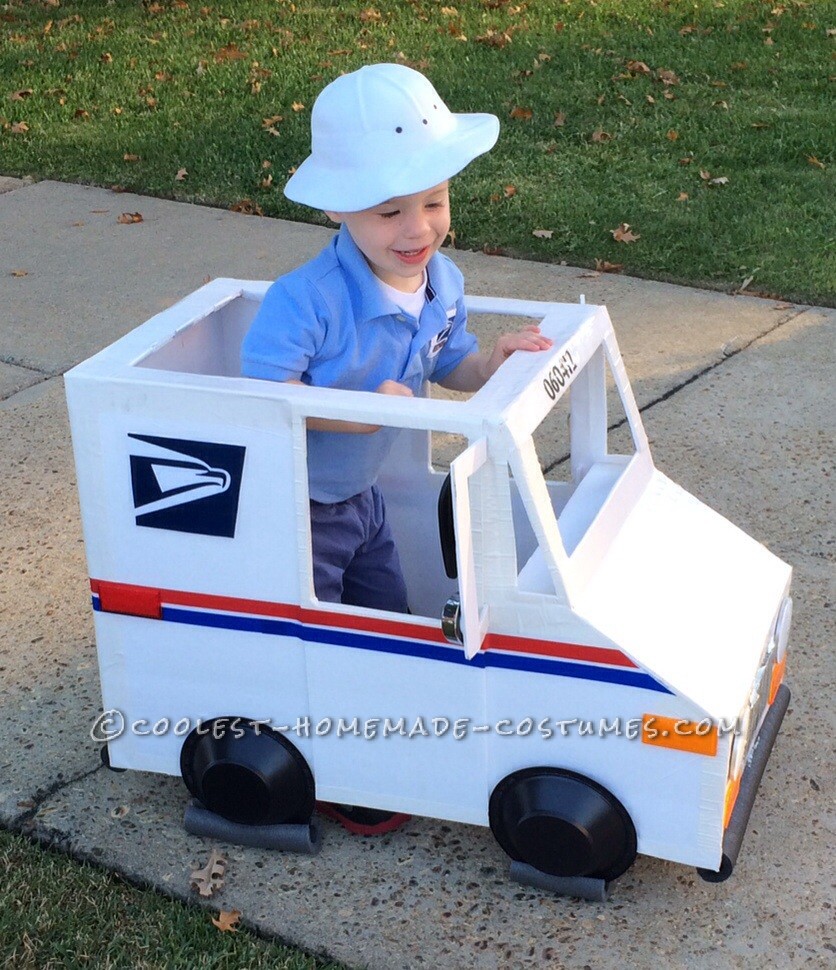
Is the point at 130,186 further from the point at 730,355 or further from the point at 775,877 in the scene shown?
the point at 775,877

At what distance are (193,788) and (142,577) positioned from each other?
0.50 metres

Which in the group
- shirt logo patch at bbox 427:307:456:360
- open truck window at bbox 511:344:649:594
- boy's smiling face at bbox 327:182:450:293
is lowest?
open truck window at bbox 511:344:649:594

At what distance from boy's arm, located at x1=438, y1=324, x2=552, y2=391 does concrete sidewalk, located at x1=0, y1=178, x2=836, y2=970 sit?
1019 millimetres

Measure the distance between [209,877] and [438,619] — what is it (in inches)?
29.3

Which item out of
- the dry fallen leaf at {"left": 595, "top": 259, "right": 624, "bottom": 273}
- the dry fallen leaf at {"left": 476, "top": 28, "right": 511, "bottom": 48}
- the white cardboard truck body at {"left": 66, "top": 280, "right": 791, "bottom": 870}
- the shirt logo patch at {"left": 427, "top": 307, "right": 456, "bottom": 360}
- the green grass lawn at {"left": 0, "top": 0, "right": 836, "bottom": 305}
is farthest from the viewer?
the dry fallen leaf at {"left": 476, "top": 28, "right": 511, "bottom": 48}

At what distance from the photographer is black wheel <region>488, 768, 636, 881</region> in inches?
104

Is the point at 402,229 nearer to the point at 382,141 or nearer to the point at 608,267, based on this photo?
the point at 382,141

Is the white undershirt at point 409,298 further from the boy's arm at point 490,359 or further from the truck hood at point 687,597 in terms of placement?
the truck hood at point 687,597

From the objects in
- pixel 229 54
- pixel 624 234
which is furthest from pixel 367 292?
pixel 229 54

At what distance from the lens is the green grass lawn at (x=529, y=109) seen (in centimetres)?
657

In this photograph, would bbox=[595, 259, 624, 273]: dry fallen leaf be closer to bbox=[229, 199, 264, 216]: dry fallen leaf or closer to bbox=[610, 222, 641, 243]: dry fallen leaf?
bbox=[610, 222, 641, 243]: dry fallen leaf

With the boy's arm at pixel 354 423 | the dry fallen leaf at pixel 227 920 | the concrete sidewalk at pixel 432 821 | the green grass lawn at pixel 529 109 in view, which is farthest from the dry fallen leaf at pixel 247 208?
the dry fallen leaf at pixel 227 920

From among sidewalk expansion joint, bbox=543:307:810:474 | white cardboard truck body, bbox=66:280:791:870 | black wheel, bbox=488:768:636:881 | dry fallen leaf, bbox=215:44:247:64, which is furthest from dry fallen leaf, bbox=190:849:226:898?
dry fallen leaf, bbox=215:44:247:64

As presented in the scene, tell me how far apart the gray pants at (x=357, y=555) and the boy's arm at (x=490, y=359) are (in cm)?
33
